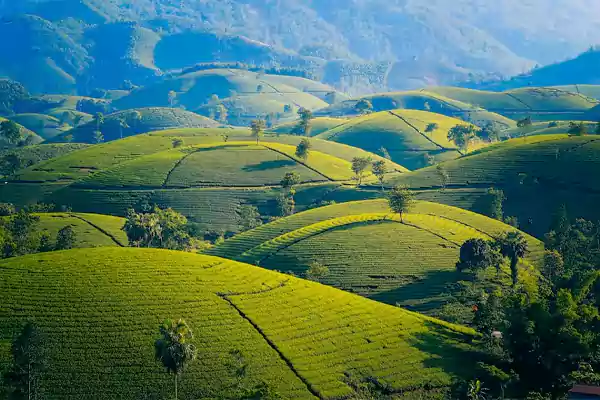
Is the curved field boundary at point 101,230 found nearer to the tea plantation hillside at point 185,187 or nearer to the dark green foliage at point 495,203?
the tea plantation hillside at point 185,187

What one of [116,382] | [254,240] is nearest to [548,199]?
[254,240]

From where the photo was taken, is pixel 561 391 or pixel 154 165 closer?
pixel 561 391

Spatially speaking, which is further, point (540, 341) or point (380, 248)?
point (380, 248)

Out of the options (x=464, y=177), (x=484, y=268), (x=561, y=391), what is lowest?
(x=561, y=391)

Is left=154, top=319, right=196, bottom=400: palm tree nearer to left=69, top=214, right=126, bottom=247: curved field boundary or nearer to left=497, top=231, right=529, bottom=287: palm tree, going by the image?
left=497, top=231, right=529, bottom=287: palm tree

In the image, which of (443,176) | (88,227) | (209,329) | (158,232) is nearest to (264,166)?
(443,176)

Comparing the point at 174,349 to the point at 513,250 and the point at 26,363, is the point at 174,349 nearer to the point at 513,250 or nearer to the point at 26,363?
the point at 26,363

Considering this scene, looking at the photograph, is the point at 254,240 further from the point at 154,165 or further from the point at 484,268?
the point at 154,165
